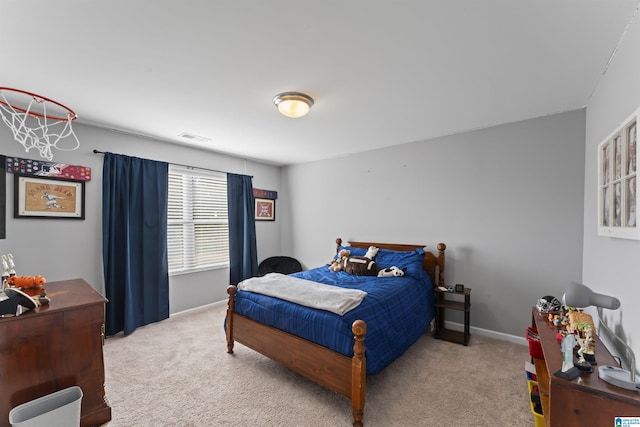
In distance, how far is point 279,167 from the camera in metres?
5.34

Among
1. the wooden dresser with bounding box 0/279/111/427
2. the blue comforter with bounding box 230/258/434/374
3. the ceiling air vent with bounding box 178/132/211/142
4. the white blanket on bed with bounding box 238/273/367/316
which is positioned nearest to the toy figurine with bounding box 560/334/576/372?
the blue comforter with bounding box 230/258/434/374

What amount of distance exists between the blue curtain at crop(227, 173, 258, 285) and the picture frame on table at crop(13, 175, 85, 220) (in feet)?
6.03

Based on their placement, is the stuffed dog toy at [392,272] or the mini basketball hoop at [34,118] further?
the stuffed dog toy at [392,272]

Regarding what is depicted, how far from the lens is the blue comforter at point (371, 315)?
2020 mm

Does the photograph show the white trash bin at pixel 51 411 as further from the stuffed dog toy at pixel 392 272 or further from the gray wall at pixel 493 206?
the gray wall at pixel 493 206

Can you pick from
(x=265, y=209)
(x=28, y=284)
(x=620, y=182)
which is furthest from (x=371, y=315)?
(x=265, y=209)

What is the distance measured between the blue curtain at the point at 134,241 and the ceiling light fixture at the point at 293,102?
2.15m

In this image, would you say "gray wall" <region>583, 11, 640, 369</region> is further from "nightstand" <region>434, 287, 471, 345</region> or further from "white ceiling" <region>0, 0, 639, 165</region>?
"nightstand" <region>434, 287, 471, 345</region>

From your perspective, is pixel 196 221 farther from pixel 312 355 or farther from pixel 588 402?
pixel 588 402

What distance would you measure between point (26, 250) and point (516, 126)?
5.10 meters

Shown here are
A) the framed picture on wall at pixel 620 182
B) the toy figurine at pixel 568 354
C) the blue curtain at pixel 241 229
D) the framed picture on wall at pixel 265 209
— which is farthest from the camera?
the framed picture on wall at pixel 265 209

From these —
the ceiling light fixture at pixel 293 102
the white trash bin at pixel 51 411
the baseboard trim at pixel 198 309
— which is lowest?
the baseboard trim at pixel 198 309

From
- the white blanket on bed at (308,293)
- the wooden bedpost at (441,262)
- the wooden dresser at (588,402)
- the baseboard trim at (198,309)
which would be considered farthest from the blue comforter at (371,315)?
the baseboard trim at (198,309)

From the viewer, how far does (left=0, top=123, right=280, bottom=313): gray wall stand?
2643mm
